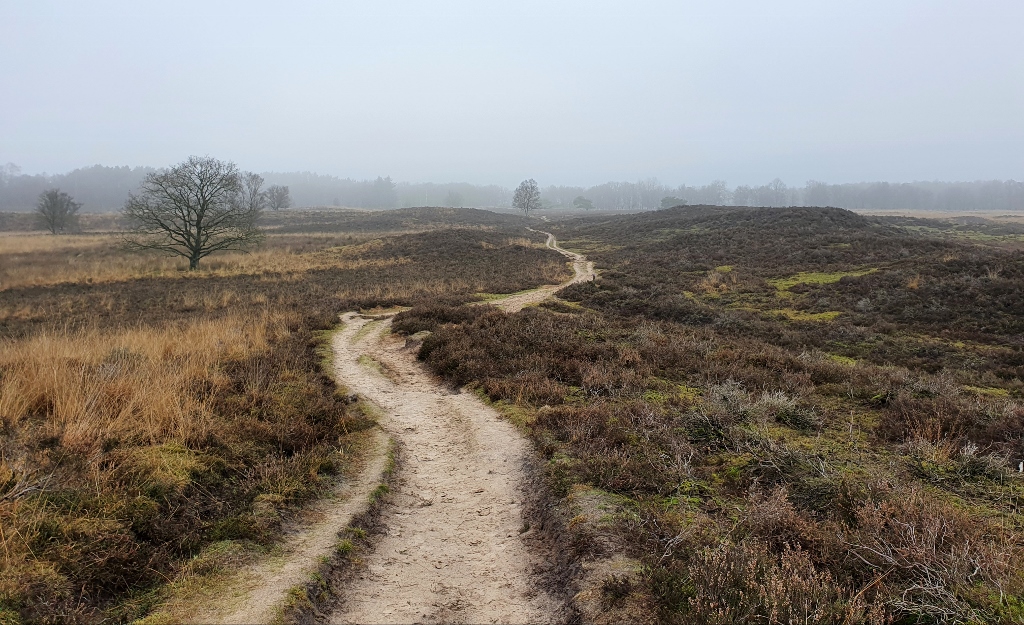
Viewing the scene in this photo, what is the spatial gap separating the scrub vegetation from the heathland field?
0.12ft

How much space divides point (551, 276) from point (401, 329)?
17503mm

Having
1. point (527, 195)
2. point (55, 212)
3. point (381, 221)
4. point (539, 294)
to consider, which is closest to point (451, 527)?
point (539, 294)

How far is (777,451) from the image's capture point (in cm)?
621

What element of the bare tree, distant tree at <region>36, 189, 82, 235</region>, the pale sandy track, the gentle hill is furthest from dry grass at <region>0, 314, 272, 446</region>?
distant tree at <region>36, 189, 82, 235</region>

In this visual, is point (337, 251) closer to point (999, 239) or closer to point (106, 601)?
point (106, 601)

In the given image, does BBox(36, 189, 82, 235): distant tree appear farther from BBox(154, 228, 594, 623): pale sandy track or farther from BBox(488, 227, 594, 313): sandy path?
BBox(154, 228, 594, 623): pale sandy track

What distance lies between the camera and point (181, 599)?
401 centimetres

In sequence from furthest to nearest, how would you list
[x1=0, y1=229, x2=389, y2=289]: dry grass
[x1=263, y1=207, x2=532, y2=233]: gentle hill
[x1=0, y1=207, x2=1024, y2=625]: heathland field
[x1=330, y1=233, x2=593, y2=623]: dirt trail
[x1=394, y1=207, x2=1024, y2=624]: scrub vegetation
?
[x1=263, y1=207, x2=532, y2=233]: gentle hill < [x1=0, y1=229, x2=389, y2=289]: dry grass < [x1=330, y1=233, x2=593, y2=623]: dirt trail < [x1=0, y1=207, x2=1024, y2=625]: heathland field < [x1=394, y1=207, x2=1024, y2=624]: scrub vegetation

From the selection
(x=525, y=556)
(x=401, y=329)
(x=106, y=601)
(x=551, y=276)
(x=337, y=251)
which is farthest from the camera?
(x=337, y=251)

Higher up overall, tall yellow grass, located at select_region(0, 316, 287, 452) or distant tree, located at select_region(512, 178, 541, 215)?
distant tree, located at select_region(512, 178, 541, 215)

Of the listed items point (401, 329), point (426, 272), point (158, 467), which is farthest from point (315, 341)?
point (426, 272)

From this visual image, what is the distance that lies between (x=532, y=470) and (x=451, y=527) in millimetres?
1609

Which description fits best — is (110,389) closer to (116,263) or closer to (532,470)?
(532,470)

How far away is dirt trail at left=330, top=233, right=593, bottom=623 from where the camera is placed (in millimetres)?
4340
